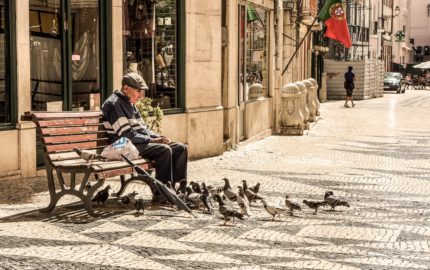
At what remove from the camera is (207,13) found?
14.7 m

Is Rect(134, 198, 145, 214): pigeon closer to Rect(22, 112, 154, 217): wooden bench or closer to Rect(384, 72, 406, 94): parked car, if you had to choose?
Rect(22, 112, 154, 217): wooden bench

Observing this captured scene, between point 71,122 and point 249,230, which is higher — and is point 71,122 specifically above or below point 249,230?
above

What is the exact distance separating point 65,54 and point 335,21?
1428 centimetres

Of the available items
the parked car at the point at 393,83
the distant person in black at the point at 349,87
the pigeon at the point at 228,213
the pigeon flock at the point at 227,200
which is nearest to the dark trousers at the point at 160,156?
the pigeon flock at the point at 227,200

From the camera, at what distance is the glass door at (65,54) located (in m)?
11.8

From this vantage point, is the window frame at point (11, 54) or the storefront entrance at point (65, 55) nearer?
the window frame at point (11, 54)

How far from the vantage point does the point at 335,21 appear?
25.0 metres

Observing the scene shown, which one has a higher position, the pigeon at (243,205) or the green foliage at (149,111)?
the green foliage at (149,111)

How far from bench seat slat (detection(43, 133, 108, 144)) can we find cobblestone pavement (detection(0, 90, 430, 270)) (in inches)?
27.4

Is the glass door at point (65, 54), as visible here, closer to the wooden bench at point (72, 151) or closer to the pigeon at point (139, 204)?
the wooden bench at point (72, 151)

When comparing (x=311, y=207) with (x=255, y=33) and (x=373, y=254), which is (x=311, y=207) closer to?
(x=373, y=254)

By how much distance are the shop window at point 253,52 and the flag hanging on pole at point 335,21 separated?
454cm

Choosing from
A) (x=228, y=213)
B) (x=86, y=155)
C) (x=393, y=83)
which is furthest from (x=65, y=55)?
(x=393, y=83)

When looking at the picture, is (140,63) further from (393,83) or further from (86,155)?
(393,83)
